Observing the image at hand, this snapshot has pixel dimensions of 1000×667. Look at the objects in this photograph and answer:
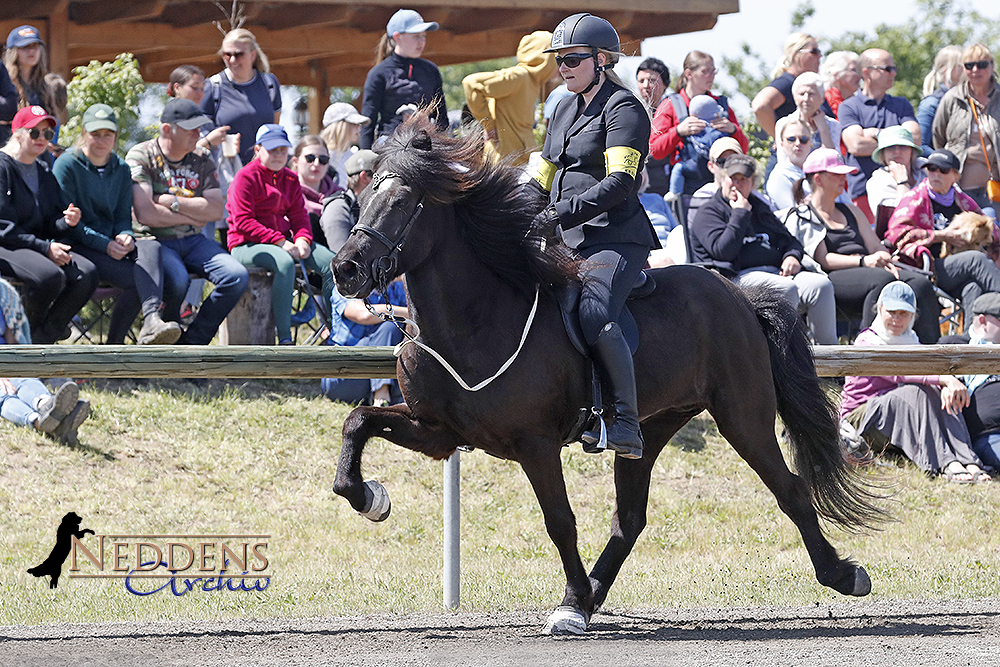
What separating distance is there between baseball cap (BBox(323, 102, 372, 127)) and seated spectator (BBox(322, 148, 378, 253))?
1.25m

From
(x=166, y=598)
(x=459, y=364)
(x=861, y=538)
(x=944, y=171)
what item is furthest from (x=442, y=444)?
(x=944, y=171)

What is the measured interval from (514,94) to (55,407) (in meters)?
4.80

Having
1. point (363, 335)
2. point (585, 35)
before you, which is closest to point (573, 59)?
point (585, 35)

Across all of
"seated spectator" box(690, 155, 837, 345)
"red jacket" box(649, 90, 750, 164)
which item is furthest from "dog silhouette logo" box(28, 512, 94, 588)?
"red jacket" box(649, 90, 750, 164)

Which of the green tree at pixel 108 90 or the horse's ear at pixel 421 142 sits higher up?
the horse's ear at pixel 421 142

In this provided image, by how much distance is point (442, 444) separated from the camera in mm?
5617

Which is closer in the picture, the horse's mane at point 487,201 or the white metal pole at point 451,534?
the horse's mane at point 487,201

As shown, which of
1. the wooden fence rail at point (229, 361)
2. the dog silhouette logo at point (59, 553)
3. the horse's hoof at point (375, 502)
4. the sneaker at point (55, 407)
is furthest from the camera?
the sneaker at point (55, 407)

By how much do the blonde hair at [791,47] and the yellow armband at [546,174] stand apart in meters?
6.87

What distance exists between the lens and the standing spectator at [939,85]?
12609 mm

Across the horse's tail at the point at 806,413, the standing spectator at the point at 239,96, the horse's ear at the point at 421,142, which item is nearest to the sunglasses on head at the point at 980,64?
the standing spectator at the point at 239,96

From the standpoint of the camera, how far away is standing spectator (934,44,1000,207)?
1191cm

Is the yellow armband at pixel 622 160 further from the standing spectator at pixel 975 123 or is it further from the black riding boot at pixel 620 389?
the standing spectator at pixel 975 123

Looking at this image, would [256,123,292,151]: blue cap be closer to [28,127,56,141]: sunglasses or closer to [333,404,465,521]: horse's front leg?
[28,127,56,141]: sunglasses
